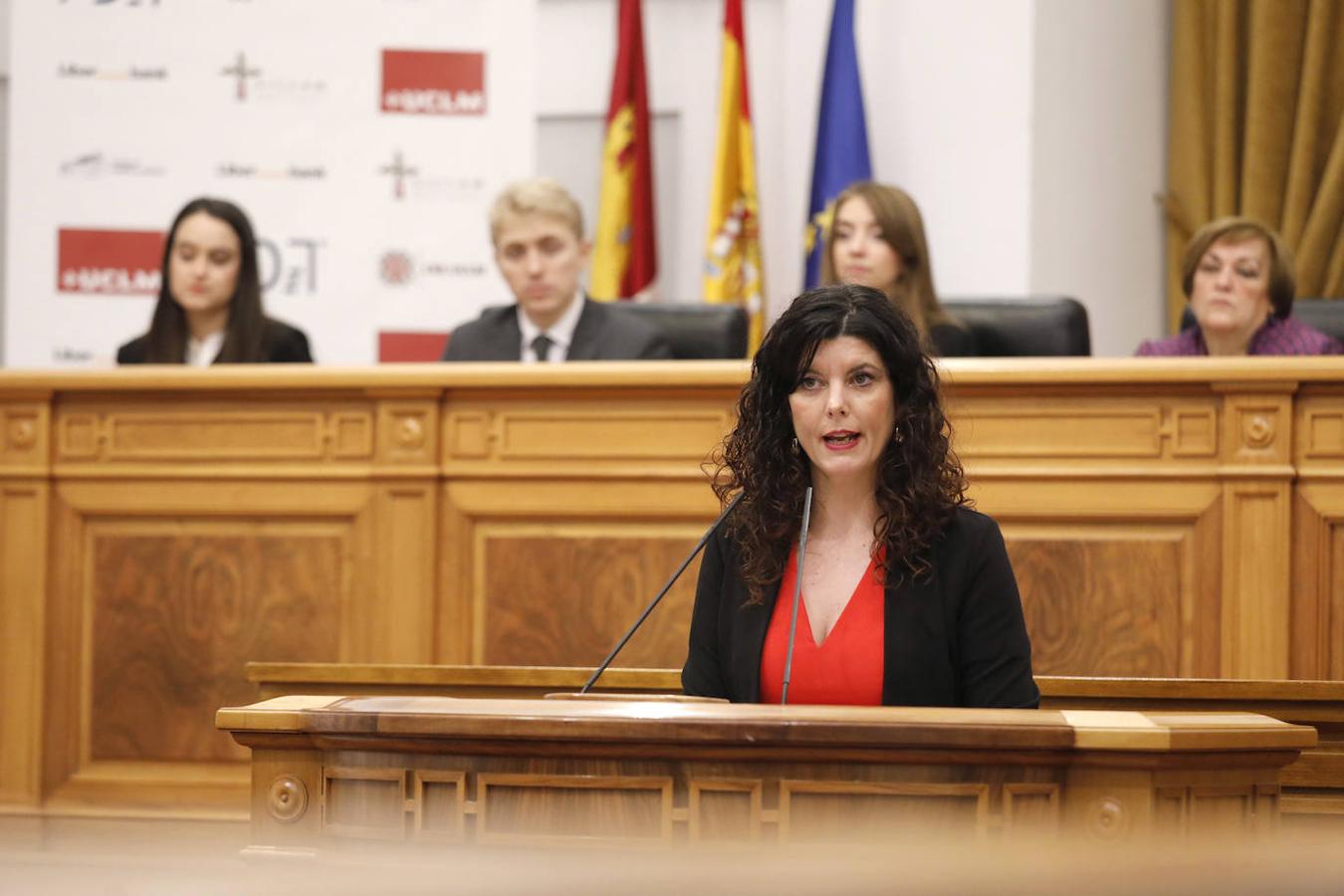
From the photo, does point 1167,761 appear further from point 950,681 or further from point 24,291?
point 24,291

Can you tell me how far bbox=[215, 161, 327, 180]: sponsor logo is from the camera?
210 inches

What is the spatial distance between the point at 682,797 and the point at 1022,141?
3.98 meters

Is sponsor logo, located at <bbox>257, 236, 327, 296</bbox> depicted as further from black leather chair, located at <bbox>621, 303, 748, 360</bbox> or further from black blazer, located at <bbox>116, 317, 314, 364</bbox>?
black leather chair, located at <bbox>621, 303, 748, 360</bbox>

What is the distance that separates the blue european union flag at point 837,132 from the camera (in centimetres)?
565

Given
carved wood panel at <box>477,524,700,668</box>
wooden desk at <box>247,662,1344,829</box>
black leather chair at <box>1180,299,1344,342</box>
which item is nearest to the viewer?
wooden desk at <box>247,662,1344,829</box>

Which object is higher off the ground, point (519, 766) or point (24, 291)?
point (24, 291)

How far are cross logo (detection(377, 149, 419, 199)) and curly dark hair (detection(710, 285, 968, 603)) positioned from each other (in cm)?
341

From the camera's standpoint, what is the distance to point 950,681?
77.8 inches

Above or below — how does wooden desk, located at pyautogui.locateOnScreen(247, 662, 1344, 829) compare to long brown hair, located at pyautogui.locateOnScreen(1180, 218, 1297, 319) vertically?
below

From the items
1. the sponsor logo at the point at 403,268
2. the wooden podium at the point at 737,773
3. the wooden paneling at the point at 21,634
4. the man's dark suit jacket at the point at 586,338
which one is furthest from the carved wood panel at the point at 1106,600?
the sponsor logo at the point at 403,268

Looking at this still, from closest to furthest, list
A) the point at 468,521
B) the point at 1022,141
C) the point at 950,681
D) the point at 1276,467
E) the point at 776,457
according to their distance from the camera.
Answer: the point at 950,681 < the point at 776,457 < the point at 1276,467 < the point at 468,521 < the point at 1022,141

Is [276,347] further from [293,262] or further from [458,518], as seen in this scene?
[293,262]

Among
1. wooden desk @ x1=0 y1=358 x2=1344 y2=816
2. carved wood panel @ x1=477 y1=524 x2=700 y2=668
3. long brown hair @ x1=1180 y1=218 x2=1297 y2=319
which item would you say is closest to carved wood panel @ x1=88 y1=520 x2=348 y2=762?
wooden desk @ x1=0 y1=358 x2=1344 y2=816

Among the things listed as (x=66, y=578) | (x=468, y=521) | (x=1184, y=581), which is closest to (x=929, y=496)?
(x=1184, y=581)
